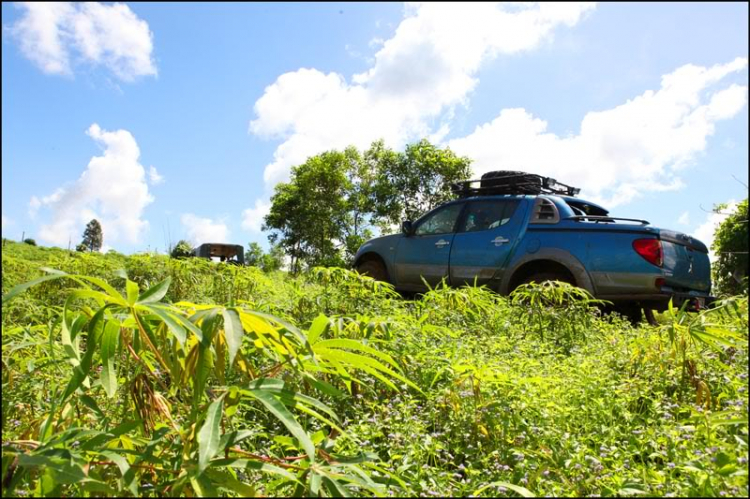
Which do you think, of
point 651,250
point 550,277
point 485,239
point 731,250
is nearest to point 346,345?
point 651,250

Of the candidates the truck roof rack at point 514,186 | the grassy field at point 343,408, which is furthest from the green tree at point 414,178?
the grassy field at point 343,408

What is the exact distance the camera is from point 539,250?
6484mm

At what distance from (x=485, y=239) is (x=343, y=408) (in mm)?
4716

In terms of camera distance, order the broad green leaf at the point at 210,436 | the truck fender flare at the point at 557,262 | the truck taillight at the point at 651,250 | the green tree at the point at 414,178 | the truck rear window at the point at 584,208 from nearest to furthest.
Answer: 1. the broad green leaf at the point at 210,436
2. the truck taillight at the point at 651,250
3. the truck fender flare at the point at 557,262
4. the truck rear window at the point at 584,208
5. the green tree at the point at 414,178

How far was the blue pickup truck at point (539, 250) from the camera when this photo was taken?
575 cm

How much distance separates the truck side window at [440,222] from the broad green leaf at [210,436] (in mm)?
6612

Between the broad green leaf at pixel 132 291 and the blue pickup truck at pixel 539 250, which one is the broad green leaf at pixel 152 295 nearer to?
the broad green leaf at pixel 132 291

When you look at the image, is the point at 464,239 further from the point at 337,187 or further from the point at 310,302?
the point at 337,187

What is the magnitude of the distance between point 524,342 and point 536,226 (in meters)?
3.01

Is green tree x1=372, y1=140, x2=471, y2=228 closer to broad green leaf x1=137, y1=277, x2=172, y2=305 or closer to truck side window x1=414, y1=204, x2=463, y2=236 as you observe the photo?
truck side window x1=414, y1=204, x2=463, y2=236

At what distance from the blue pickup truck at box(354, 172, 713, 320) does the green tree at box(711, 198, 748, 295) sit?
37 cm

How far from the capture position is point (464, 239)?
7.44m

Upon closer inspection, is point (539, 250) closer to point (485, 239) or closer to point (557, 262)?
point (557, 262)

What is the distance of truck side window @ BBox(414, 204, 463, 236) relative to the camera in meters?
7.83
